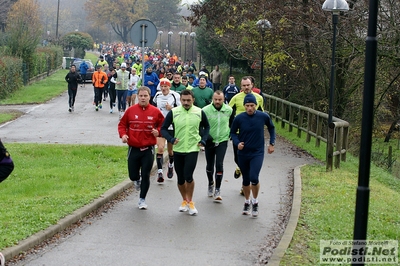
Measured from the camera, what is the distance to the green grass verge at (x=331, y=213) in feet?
27.9

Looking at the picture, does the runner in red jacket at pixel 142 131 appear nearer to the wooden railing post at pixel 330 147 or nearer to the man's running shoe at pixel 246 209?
the man's running shoe at pixel 246 209

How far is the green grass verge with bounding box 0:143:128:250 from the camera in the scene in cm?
904

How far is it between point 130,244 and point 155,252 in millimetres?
467

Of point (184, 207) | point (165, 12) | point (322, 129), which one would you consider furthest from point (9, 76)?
point (165, 12)

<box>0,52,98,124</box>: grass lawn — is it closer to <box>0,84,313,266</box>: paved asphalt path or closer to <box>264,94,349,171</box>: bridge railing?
<box>264,94,349,171</box>: bridge railing

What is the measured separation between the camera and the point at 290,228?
9.34 m

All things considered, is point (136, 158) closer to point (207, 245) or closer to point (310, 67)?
point (207, 245)

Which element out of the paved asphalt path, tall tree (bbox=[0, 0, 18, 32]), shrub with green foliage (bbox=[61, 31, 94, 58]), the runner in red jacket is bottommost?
the paved asphalt path

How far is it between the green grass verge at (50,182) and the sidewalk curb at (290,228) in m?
2.93

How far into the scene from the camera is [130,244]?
862 cm

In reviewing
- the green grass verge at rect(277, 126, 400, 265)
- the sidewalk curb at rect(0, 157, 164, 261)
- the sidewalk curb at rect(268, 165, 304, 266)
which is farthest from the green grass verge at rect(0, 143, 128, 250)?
the green grass verge at rect(277, 126, 400, 265)

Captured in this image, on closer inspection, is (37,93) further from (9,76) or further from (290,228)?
(290,228)

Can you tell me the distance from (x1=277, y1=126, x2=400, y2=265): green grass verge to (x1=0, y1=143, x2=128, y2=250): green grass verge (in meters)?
3.23

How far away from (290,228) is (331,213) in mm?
1252
